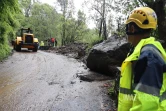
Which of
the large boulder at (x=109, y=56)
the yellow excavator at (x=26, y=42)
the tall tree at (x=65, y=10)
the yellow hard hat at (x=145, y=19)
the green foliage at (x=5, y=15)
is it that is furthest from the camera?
the tall tree at (x=65, y=10)

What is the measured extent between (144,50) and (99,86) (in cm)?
741

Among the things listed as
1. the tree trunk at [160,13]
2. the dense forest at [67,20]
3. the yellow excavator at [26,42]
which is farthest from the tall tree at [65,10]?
the tree trunk at [160,13]

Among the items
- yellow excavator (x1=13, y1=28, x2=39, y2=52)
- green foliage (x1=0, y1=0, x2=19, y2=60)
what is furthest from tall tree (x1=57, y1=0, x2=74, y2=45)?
green foliage (x1=0, y1=0, x2=19, y2=60)

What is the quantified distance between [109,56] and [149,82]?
9.62m

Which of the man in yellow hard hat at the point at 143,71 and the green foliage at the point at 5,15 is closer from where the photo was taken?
the man in yellow hard hat at the point at 143,71

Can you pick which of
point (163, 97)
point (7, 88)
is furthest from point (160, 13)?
point (163, 97)

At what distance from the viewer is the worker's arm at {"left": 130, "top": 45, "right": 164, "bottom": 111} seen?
1.54 meters

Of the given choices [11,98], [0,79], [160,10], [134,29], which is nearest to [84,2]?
[160,10]

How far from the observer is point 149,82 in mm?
1567

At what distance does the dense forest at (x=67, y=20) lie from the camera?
39.2ft

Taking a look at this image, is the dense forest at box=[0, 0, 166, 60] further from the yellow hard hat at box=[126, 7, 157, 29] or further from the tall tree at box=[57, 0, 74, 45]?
the yellow hard hat at box=[126, 7, 157, 29]

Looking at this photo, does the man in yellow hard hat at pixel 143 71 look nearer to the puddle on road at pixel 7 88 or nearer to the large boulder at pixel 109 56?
the puddle on road at pixel 7 88

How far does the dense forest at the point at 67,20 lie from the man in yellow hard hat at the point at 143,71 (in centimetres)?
701

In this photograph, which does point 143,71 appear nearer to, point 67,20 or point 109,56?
point 109,56
